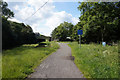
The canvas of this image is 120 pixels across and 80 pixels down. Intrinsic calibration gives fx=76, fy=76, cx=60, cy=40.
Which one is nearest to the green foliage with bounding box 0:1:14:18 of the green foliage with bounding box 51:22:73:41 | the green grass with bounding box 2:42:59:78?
the green grass with bounding box 2:42:59:78

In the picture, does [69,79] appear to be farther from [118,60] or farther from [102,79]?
[118,60]

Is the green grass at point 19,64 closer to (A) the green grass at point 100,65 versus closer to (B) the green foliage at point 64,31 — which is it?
(A) the green grass at point 100,65

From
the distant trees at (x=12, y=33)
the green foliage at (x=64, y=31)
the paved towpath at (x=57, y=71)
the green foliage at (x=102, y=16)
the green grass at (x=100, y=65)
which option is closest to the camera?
the green grass at (x=100, y=65)

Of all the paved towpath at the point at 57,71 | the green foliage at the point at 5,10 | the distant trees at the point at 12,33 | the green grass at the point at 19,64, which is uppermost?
the green foliage at the point at 5,10

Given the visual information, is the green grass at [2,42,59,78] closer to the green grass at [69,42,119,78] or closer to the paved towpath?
the paved towpath

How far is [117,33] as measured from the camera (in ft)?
84.4

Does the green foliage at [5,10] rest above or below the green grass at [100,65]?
above

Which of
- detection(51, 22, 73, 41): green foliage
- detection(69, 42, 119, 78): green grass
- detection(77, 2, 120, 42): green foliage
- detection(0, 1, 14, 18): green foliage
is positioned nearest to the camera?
detection(69, 42, 119, 78): green grass

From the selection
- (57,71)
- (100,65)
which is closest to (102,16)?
(100,65)

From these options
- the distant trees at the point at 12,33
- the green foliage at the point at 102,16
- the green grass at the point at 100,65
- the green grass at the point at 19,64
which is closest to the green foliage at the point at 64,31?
the distant trees at the point at 12,33

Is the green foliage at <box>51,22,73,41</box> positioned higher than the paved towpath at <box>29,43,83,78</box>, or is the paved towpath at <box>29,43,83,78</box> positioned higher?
the green foliage at <box>51,22,73,41</box>

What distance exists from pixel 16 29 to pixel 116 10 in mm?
29754

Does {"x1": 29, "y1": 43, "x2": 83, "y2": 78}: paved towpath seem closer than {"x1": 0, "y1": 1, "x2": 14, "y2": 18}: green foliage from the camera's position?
Yes

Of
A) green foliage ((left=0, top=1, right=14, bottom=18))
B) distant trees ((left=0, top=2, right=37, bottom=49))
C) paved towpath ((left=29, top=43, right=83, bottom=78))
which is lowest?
paved towpath ((left=29, top=43, right=83, bottom=78))
